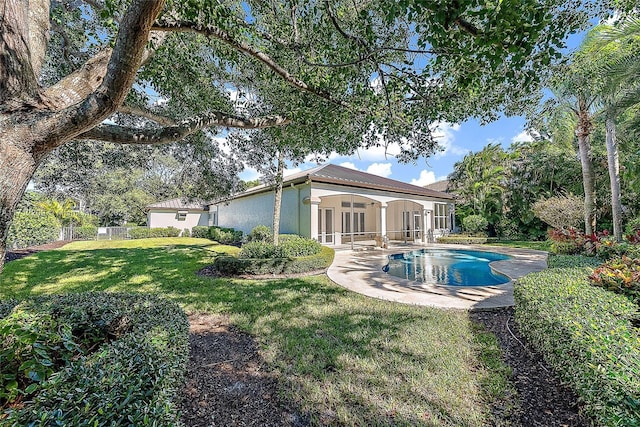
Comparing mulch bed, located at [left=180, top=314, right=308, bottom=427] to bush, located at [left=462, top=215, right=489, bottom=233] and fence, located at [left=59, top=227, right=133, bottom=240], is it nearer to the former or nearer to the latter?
bush, located at [left=462, top=215, right=489, bottom=233]

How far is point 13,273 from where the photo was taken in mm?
9406

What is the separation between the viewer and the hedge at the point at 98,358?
172cm

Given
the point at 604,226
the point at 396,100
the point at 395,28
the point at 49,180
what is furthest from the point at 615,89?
the point at 49,180

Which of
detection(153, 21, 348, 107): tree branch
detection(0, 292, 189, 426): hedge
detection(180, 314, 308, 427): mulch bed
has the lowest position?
detection(180, 314, 308, 427): mulch bed

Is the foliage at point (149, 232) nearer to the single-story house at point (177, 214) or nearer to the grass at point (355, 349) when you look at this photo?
the single-story house at point (177, 214)

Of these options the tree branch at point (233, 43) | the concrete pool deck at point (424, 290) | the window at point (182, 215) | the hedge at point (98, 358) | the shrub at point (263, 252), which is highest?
the tree branch at point (233, 43)

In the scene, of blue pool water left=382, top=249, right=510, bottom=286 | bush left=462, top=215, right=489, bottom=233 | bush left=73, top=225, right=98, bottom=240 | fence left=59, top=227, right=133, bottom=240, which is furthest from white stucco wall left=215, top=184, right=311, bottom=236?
bush left=462, top=215, right=489, bottom=233

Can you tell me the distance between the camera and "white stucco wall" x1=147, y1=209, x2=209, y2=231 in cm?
2961

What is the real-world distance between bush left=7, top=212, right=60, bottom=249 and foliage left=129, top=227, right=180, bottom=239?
6.11 metres

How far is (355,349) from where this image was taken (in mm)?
4164

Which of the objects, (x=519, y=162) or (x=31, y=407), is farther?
(x=519, y=162)

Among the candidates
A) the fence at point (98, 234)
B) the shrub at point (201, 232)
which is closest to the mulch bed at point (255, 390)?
the shrub at point (201, 232)

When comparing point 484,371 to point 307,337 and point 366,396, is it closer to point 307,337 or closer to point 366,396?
point 366,396

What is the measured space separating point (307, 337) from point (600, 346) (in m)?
3.62
